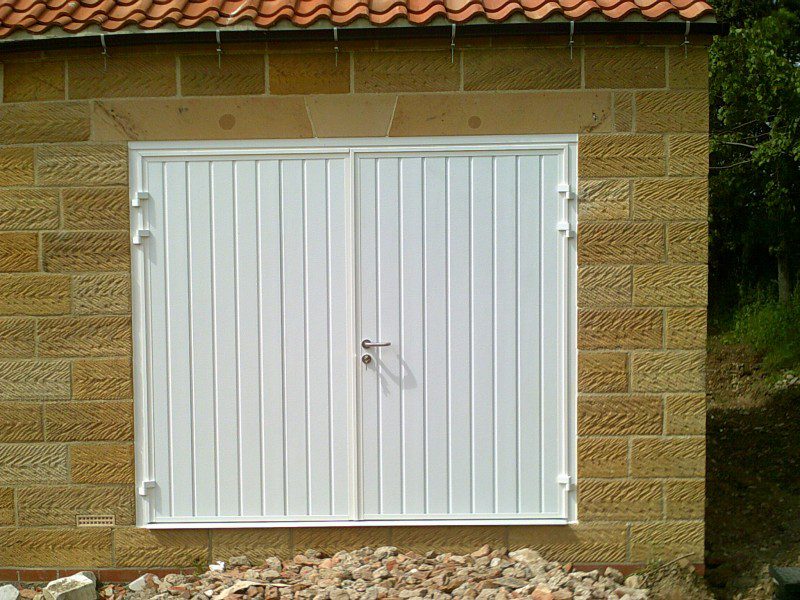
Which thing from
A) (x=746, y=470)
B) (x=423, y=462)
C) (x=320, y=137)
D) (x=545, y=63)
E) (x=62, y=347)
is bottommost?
(x=746, y=470)

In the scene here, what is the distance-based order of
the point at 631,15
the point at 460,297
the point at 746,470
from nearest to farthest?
the point at 631,15
the point at 460,297
the point at 746,470

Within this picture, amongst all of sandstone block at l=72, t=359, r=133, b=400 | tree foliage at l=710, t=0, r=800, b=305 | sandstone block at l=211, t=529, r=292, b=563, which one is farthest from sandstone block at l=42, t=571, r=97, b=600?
tree foliage at l=710, t=0, r=800, b=305

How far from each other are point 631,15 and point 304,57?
6.03 ft

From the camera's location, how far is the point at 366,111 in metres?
4.51

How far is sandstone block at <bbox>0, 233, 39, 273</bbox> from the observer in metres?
4.61

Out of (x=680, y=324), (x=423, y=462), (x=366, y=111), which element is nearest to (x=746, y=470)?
(x=680, y=324)

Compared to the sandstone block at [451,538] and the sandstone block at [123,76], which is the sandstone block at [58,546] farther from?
the sandstone block at [123,76]

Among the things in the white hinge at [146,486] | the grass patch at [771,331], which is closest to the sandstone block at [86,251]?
the white hinge at [146,486]

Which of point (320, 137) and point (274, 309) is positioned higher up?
point (320, 137)

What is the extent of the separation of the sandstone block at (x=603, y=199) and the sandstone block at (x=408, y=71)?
962 mm

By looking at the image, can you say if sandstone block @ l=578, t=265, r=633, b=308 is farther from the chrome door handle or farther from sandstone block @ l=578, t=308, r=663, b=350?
the chrome door handle

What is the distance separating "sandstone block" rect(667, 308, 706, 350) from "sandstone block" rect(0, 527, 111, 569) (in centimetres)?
351

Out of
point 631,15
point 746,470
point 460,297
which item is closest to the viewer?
point 631,15

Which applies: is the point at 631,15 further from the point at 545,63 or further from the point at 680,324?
the point at 680,324
